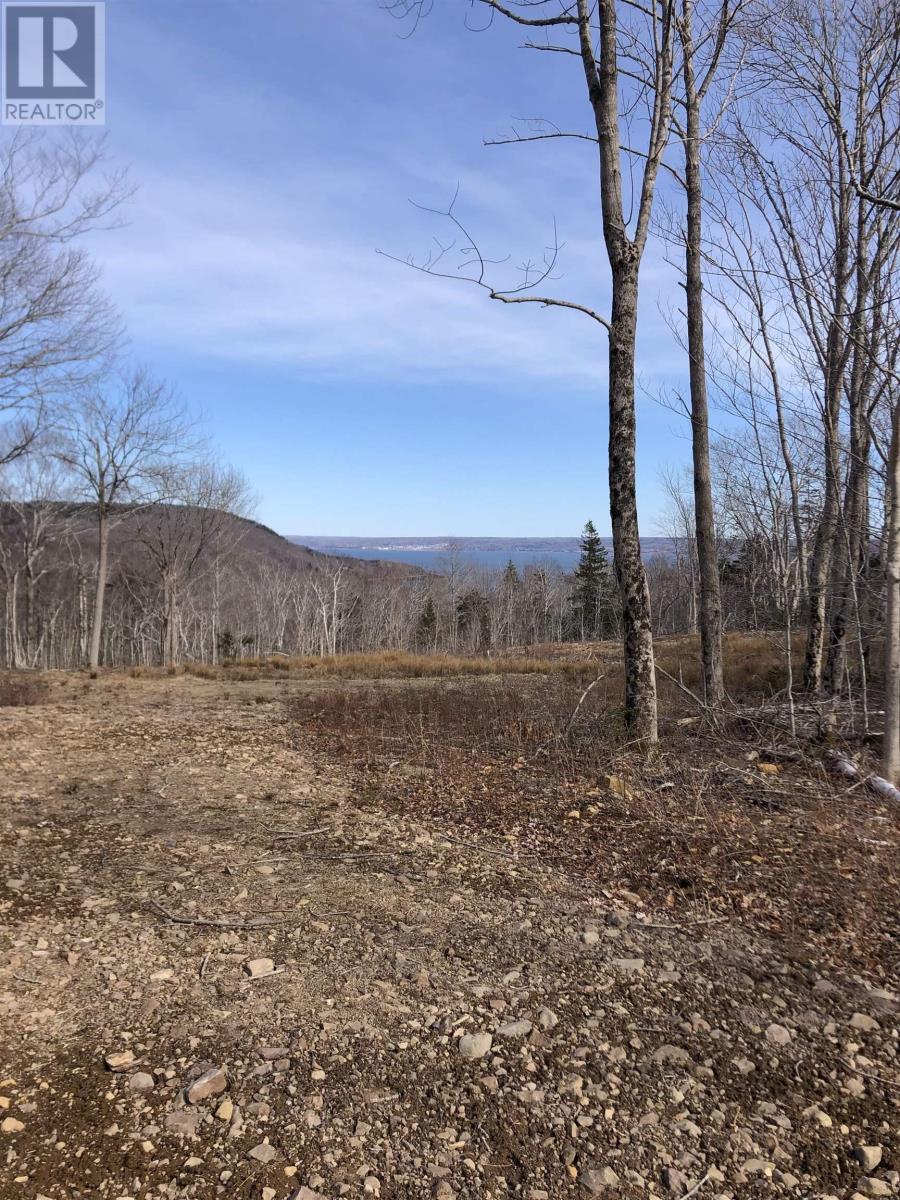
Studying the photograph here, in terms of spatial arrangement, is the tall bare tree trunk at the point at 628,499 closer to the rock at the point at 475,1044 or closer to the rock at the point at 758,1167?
the rock at the point at 475,1044

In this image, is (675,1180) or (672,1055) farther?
(672,1055)

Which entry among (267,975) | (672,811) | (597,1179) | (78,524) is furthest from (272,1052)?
(78,524)

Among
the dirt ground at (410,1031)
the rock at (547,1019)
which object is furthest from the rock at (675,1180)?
the rock at (547,1019)

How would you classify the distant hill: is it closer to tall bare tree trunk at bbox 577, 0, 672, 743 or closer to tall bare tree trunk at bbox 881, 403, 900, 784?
tall bare tree trunk at bbox 577, 0, 672, 743

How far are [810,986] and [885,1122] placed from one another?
2.36 feet

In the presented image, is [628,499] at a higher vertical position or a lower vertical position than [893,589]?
higher

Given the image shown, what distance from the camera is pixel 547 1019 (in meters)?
2.61

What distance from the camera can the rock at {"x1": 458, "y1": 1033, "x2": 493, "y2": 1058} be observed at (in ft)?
7.93

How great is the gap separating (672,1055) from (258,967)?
5.40ft

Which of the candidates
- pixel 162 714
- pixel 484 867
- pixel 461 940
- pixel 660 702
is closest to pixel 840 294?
pixel 660 702

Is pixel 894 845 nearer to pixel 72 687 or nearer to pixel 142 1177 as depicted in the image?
pixel 142 1177

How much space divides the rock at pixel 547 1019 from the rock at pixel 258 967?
1.12 metres

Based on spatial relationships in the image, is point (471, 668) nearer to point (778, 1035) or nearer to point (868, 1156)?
point (778, 1035)

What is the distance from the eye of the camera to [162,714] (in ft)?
31.3
